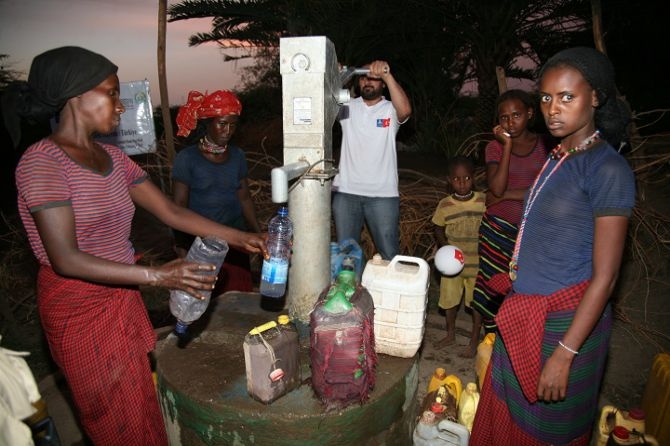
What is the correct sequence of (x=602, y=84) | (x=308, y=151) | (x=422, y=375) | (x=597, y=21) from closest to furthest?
(x=602, y=84)
(x=308, y=151)
(x=422, y=375)
(x=597, y=21)

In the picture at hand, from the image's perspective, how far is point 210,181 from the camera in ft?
11.5

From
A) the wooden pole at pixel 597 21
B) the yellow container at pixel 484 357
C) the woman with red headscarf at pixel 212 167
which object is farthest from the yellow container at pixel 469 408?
the wooden pole at pixel 597 21

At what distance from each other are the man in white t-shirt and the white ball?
569mm

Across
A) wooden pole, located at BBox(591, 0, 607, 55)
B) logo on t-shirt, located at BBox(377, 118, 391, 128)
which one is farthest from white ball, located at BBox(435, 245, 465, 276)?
wooden pole, located at BBox(591, 0, 607, 55)

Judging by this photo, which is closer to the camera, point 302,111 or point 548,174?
point 548,174

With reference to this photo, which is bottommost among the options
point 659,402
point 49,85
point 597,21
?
point 659,402

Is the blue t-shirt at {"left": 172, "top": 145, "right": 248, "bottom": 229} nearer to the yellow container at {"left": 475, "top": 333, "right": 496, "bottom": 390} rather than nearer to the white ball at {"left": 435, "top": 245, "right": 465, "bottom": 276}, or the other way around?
the white ball at {"left": 435, "top": 245, "right": 465, "bottom": 276}

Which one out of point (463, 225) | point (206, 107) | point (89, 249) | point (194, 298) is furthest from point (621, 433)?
point (206, 107)

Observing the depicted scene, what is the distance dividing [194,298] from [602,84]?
2141 millimetres

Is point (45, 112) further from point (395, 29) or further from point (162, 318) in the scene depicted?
point (395, 29)

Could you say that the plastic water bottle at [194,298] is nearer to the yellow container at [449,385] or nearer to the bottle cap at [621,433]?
the yellow container at [449,385]

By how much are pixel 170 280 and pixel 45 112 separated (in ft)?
3.07

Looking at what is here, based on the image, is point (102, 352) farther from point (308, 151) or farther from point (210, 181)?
point (210, 181)

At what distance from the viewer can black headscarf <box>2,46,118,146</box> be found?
1.87 m
